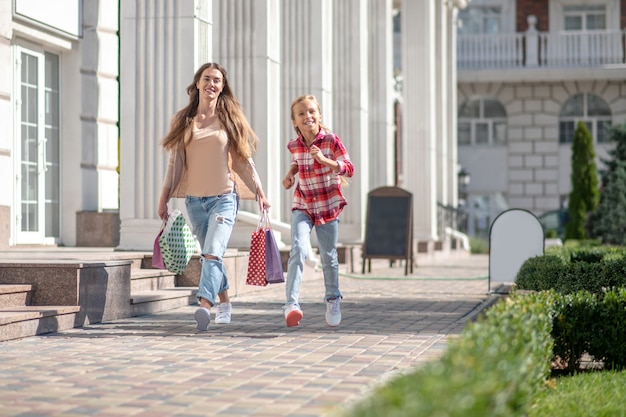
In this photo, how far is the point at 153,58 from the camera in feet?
39.2

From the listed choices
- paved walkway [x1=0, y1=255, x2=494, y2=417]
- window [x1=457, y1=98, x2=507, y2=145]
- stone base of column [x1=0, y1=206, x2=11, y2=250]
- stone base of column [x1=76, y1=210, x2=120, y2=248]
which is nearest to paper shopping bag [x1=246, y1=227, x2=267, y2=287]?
paved walkway [x1=0, y1=255, x2=494, y2=417]

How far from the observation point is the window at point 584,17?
4422cm

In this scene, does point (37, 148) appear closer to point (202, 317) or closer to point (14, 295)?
point (14, 295)

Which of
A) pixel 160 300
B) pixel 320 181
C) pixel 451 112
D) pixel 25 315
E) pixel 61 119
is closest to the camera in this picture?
pixel 25 315

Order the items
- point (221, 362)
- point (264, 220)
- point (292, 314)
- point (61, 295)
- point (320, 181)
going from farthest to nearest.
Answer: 1. point (264, 220)
2. point (320, 181)
3. point (61, 295)
4. point (292, 314)
5. point (221, 362)

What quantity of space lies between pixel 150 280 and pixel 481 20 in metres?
35.2

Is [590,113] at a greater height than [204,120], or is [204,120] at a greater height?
[590,113]

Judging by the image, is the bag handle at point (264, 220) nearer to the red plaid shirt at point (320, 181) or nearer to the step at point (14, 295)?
the red plaid shirt at point (320, 181)

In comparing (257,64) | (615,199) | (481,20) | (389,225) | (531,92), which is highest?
(481,20)

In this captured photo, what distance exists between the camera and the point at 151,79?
39.1 feet

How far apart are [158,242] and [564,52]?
35502 mm

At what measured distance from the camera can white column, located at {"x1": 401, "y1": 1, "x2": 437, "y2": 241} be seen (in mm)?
28000

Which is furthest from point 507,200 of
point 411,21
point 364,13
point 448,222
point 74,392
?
point 74,392

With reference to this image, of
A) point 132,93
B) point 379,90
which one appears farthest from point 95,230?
point 379,90
